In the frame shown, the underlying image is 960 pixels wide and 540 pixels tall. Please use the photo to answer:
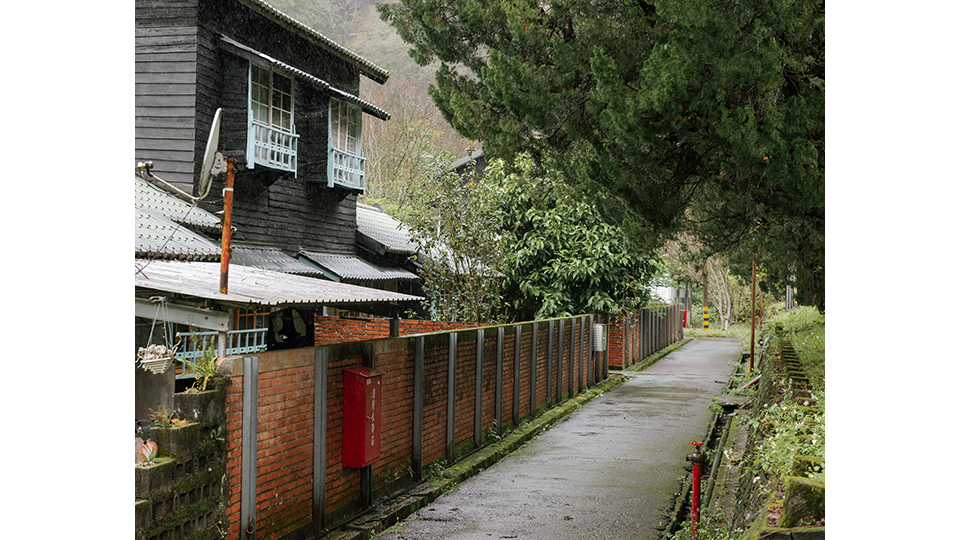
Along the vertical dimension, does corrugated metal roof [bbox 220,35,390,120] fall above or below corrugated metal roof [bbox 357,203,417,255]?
above

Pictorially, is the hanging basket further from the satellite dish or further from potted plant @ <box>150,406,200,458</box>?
the satellite dish

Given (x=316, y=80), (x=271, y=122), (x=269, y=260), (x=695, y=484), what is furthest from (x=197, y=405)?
(x=316, y=80)

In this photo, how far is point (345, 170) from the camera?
12664mm

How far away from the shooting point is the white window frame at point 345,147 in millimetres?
12461

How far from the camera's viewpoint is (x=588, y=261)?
1569 centimetres

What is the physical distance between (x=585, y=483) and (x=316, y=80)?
7.19 m

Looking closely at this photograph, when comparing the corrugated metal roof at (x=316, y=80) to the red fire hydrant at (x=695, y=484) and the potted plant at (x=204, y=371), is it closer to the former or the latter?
the potted plant at (x=204, y=371)

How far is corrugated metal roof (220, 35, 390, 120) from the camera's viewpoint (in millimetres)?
10016

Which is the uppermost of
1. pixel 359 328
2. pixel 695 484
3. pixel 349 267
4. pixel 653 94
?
pixel 653 94

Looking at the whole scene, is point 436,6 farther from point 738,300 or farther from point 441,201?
point 738,300

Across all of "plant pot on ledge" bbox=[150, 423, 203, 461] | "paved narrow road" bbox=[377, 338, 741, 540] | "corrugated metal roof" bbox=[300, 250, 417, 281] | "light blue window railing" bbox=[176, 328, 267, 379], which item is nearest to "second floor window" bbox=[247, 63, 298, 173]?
"corrugated metal roof" bbox=[300, 250, 417, 281]

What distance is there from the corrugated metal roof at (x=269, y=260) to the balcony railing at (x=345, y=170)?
5.60 feet

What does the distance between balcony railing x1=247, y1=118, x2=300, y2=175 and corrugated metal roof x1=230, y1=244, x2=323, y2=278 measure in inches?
48.4

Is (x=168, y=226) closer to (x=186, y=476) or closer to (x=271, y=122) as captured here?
(x=186, y=476)
